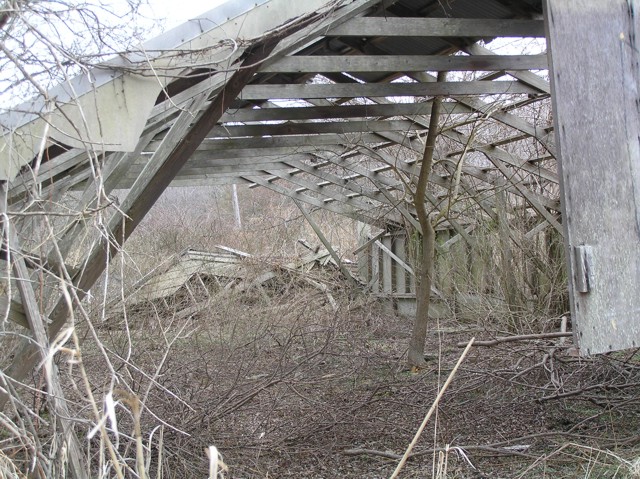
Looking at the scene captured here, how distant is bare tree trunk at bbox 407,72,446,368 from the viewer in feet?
25.5

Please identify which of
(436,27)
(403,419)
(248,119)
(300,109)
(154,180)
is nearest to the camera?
(154,180)

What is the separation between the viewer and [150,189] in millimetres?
5008

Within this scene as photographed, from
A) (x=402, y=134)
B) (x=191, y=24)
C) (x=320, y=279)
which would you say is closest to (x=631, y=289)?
(x=191, y=24)

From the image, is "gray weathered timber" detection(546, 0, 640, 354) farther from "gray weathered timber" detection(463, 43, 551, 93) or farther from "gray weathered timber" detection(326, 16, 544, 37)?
"gray weathered timber" detection(463, 43, 551, 93)

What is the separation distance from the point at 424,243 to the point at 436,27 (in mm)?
3423

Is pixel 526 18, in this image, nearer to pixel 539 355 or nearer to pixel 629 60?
pixel 629 60

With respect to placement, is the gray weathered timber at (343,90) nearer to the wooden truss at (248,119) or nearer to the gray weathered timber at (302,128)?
the wooden truss at (248,119)

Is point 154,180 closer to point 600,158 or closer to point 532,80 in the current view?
point 600,158

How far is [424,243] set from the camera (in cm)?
843

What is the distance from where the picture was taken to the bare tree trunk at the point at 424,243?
25.5 feet

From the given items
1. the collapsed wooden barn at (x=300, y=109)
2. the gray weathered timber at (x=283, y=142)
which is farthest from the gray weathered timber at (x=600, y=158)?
the gray weathered timber at (x=283, y=142)

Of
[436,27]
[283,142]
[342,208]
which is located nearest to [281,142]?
[283,142]

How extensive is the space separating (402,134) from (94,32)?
6.75 meters

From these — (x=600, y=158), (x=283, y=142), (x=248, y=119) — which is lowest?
(x=600, y=158)
